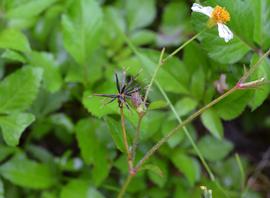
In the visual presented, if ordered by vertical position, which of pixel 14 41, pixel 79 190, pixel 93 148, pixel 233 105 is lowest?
pixel 79 190

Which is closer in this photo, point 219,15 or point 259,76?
point 219,15

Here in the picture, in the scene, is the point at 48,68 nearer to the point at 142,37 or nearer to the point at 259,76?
the point at 142,37

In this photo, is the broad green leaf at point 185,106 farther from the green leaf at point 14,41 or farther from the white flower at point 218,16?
the green leaf at point 14,41

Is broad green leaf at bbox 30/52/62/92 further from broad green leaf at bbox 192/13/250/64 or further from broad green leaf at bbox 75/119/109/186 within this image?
broad green leaf at bbox 192/13/250/64

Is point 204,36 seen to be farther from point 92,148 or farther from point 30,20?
point 30,20

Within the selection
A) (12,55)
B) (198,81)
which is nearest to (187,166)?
(198,81)

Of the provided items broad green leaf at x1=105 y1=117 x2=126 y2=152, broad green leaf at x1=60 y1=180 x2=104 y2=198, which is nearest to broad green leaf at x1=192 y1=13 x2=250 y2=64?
broad green leaf at x1=105 y1=117 x2=126 y2=152
